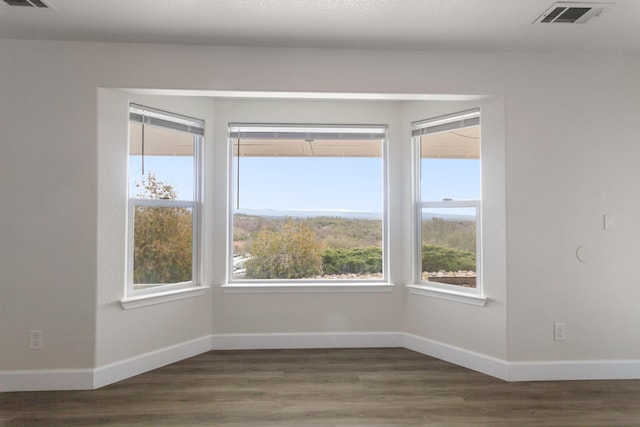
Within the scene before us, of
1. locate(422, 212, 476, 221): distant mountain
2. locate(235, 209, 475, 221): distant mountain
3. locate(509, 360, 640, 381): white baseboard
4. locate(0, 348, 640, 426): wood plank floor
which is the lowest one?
locate(0, 348, 640, 426): wood plank floor

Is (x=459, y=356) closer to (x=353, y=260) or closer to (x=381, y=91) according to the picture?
(x=353, y=260)

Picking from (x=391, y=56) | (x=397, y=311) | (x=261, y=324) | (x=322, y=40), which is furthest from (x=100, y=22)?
(x=397, y=311)

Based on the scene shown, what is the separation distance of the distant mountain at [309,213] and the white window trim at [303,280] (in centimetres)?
14

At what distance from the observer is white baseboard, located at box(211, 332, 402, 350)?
3807mm

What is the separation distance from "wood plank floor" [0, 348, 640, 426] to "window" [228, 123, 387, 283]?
98cm

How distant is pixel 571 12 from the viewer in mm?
2496

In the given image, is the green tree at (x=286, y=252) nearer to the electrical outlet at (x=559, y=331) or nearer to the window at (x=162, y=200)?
the window at (x=162, y=200)

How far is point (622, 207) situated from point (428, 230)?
154 centimetres

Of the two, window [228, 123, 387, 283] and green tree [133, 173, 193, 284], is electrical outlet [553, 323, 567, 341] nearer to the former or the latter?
window [228, 123, 387, 283]

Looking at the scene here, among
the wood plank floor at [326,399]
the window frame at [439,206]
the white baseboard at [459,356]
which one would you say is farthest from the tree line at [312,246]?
the wood plank floor at [326,399]

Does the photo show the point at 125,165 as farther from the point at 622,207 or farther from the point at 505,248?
the point at 622,207

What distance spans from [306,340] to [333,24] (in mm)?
2795

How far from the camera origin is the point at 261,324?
3.83 m

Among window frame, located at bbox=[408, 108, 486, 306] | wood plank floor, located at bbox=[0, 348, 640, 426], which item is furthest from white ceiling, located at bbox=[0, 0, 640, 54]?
wood plank floor, located at bbox=[0, 348, 640, 426]
